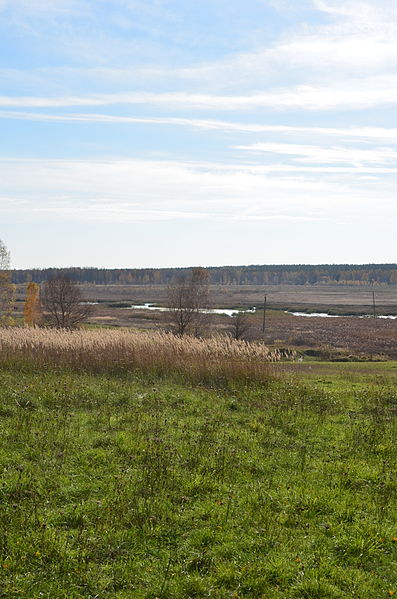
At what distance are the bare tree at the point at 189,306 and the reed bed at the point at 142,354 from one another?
65.6 ft

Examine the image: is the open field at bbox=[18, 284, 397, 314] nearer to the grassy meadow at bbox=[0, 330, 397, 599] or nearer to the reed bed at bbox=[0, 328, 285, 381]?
the reed bed at bbox=[0, 328, 285, 381]

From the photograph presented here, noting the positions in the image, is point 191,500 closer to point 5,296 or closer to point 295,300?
point 5,296

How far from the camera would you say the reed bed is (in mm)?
15477

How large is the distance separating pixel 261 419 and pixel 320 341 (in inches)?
1632

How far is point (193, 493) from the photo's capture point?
7.71 m

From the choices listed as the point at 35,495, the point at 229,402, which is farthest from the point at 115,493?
the point at 229,402

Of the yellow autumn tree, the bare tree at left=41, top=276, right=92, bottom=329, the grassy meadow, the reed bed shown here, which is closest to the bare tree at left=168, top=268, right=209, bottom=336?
the bare tree at left=41, top=276, right=92, bottom=329

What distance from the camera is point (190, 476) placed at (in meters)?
8.16

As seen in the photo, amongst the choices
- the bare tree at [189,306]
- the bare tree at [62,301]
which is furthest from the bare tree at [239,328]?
the bare tree at [62,301]

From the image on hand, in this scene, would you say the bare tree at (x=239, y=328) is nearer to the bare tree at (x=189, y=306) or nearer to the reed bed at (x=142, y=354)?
the bare tree at (x=189, y=306)

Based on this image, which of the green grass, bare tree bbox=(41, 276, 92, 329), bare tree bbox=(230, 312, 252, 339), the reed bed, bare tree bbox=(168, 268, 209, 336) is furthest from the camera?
bare tree bbox=(41, 276, 92, 329)

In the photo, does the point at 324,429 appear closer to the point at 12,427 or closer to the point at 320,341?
the point at 12,427

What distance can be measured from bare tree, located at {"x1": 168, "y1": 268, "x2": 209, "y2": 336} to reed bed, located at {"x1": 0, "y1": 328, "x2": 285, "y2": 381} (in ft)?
65.6

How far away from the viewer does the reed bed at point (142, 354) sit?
1548 cm
